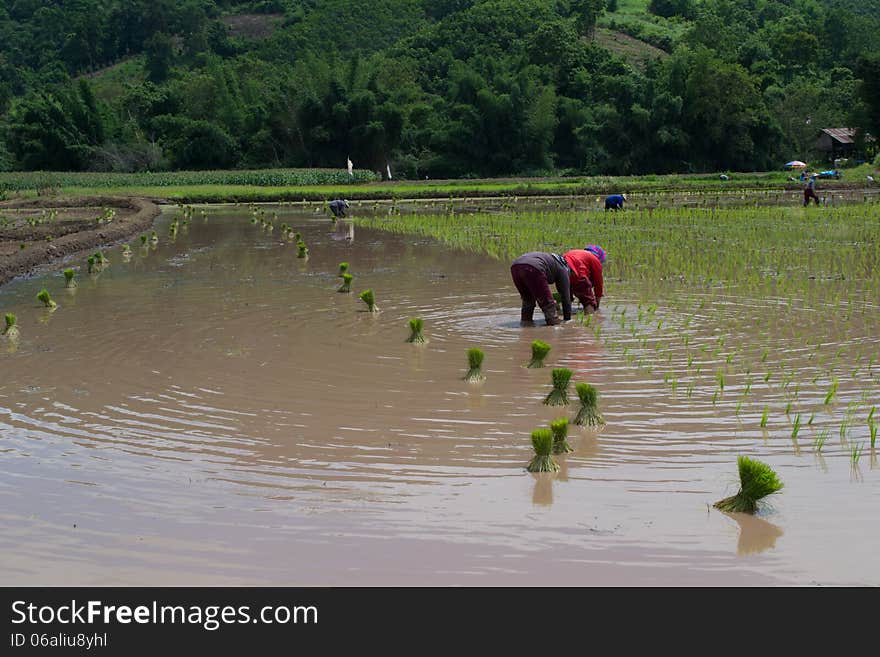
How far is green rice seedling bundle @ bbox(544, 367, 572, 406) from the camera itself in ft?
20.9

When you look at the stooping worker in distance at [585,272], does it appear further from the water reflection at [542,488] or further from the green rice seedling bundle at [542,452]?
the water reflection at [542,488]

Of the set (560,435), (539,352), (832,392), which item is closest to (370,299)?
(539,352)

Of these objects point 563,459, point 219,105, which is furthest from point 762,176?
point 563,459

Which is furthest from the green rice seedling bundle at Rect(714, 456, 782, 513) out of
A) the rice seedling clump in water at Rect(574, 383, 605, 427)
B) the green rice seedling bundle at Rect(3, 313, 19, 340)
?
the green rice seedling bundle at Rect(3, 313, 19, 340)

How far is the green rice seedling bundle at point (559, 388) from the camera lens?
6359 millimetres

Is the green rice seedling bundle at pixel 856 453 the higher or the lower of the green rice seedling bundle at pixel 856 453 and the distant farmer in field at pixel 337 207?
the lower

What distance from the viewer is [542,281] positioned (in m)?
9.30

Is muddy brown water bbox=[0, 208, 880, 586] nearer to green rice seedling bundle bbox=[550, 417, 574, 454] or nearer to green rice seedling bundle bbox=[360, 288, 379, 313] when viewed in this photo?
green rice seedling bundle bbox=[550, 417, 574, 454]

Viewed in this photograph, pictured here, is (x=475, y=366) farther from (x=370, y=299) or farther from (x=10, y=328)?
(x=10, y=328)

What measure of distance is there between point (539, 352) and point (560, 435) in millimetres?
2190

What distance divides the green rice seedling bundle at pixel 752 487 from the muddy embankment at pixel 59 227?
1223 cm

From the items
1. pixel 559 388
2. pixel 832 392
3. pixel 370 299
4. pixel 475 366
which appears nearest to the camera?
pixel 559 388

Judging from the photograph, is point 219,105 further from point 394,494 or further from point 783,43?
point 394,494

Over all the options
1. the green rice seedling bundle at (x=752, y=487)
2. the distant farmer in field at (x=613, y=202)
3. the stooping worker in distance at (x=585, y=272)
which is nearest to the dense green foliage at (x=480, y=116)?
the distant farmer in field at (x=613, y=202)
